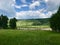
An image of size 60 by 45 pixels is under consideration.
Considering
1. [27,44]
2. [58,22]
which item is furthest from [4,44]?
[58,22]

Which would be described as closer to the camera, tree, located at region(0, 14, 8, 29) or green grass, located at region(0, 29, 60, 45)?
green grass, located at region(0, 29, 60, 45)

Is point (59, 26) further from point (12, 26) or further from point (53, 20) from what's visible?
point (12, 26)

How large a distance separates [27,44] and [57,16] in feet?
239

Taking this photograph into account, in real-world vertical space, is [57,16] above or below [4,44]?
above

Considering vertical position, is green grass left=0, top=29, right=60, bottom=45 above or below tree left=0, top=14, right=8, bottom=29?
below

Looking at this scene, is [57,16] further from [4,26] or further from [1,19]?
[1,19]

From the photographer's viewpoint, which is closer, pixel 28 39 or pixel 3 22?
pixel 28 39

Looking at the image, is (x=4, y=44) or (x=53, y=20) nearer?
(x=4, y=44)

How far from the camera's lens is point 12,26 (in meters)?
176

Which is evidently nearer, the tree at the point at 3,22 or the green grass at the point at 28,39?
the green grass at the point at 28,39

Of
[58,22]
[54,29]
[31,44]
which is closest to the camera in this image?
[31,44]

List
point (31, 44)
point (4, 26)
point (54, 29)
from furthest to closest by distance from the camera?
point (4, 26)
point (54, 29)
point (31, 44)

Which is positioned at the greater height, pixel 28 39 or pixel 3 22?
pixel 3 22

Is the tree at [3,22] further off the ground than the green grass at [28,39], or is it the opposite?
the tree at [3,22]
